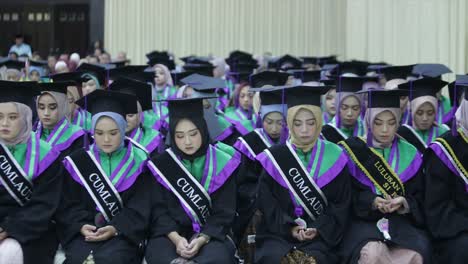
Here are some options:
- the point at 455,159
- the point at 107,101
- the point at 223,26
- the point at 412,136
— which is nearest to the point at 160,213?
the point at 107,101

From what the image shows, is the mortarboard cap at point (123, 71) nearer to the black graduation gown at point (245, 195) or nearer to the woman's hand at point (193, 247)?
the black graduation gown at point (245, 195)

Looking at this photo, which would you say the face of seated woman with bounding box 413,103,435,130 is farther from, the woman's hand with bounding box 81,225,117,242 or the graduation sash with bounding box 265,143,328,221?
the woman's hand with bounding box 81,225,117,242

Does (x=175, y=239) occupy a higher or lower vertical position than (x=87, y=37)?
lower

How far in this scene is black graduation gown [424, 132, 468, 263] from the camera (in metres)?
5.85

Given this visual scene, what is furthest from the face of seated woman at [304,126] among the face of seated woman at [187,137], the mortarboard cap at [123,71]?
the mortarboard cap at [123,71]

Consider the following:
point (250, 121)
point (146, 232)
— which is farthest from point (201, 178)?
point (250, 121)

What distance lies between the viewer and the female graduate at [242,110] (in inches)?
330

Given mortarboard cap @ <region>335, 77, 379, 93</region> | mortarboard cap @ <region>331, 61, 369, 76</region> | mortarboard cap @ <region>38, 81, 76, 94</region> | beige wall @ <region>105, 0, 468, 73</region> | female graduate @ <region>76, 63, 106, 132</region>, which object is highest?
beige wall @ <region>105, 0, 468, 73</region>

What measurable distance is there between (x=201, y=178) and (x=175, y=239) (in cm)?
56

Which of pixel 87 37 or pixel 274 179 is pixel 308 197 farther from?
pixel 87 37

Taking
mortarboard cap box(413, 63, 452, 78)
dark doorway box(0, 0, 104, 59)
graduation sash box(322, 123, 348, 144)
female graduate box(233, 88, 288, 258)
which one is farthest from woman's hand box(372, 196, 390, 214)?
dark doorway box(0, 0, 104, 59)

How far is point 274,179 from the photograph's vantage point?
5.91 metres

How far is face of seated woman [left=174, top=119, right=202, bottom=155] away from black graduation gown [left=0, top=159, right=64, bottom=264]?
942mm

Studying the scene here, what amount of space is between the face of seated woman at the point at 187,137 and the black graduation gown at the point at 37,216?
0.94m
